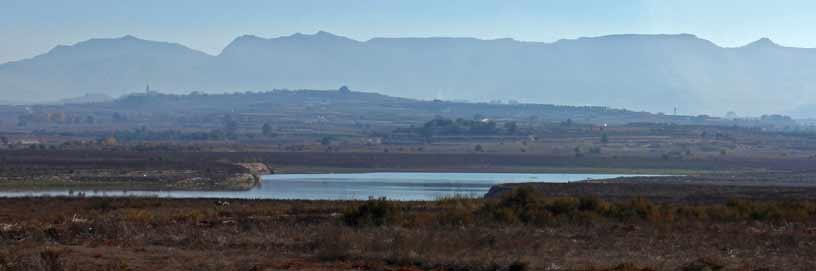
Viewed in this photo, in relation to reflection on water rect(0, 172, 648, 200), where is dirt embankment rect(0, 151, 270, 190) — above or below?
above

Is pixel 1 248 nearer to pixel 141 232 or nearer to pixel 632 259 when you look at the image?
pixel 141 232

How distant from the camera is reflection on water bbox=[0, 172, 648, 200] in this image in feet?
220

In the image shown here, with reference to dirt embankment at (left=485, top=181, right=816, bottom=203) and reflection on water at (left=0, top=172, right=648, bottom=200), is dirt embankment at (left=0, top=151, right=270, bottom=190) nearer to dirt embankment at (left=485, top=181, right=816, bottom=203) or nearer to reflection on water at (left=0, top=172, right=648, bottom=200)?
reflection on water at (left=0, top=172, right=648, bottom=200)

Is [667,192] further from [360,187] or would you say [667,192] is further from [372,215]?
[372,215]

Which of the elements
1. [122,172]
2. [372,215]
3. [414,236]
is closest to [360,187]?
[122,172]

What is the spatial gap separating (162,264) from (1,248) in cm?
432

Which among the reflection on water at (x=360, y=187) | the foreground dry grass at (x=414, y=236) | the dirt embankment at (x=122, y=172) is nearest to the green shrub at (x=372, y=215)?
the foreground dry grass at (x=414, y=236)

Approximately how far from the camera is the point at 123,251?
93.7 feet

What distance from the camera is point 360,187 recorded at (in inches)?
3147

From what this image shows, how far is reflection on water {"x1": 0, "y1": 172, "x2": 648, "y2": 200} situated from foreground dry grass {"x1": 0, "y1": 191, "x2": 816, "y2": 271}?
760 inches

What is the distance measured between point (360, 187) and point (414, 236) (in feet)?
160

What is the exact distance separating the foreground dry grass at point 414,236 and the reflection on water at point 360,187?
63.3ft

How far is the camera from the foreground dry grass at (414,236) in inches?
1038

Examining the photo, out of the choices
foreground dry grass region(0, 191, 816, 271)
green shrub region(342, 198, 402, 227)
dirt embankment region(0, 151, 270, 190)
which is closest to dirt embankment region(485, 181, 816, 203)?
foreground dry grass region(0, 191, 816, 271)
